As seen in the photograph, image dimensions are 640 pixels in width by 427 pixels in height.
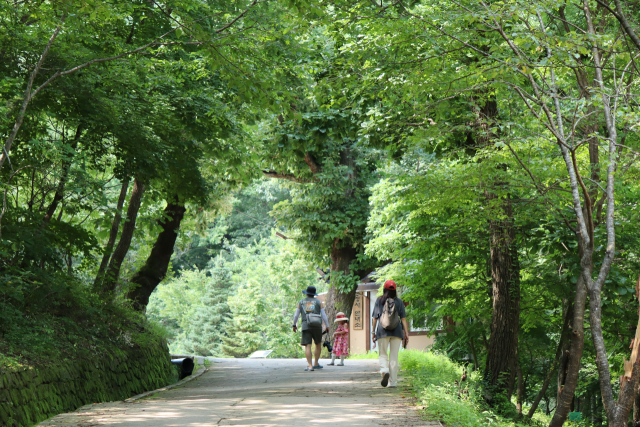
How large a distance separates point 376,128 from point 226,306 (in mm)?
38283

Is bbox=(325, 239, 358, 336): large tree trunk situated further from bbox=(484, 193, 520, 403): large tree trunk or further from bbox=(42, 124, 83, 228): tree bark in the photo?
bbox=(42, 124, 83, 228): tree bark

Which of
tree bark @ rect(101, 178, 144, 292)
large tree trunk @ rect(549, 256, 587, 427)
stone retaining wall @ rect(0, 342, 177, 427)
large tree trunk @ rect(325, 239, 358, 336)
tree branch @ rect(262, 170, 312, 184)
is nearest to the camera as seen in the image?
stone retaining wall @ rect(0, 342, 177, 427)

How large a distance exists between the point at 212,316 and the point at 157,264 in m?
31.1

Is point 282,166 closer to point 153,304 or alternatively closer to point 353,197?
point 353,197

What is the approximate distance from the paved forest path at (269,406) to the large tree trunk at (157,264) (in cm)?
492

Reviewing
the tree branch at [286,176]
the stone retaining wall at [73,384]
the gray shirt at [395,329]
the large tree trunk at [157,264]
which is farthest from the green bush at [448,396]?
the tree branch at [286,176]

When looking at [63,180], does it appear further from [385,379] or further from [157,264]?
[157,264]

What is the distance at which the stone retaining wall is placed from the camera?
23.8ft

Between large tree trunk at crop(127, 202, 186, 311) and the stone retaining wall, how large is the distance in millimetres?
3675

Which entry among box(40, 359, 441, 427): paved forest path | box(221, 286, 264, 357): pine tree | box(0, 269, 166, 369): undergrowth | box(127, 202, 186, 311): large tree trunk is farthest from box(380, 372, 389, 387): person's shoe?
box(221, 286, 264, 357): pine tree

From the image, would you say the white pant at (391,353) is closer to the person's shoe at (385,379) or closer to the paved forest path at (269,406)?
the person's shoe at (385,379)

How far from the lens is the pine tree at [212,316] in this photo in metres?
47.2

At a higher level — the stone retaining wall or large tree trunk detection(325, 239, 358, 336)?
large tree trunk detection(325, 239, 358, 336)

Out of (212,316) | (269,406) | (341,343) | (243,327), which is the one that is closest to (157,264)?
(341,343)
